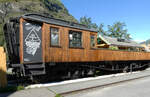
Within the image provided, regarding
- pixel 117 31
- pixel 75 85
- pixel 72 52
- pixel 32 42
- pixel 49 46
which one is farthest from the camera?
pixel 117 31

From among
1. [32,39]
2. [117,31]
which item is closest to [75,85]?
[32,39]

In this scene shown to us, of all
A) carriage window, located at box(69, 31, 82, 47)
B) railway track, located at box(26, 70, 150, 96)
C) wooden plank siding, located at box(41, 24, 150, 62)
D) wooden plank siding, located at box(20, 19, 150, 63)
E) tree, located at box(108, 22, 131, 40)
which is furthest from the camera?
tree, located at box(108, 22, 131, 40)

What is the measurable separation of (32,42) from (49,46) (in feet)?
3.19

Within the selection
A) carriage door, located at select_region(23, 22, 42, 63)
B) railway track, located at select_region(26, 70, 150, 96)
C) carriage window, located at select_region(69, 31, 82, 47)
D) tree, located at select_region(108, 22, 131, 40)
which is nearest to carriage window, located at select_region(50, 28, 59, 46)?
carriage door, located at select_region(23, 22, 42, 63)

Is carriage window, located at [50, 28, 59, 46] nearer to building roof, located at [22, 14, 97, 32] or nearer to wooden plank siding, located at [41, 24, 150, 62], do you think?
wooden plank siding, located at [41, 24, 150, 62]

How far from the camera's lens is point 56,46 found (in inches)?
309

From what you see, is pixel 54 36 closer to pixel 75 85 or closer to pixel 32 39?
pixel 32 39

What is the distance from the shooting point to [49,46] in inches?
296

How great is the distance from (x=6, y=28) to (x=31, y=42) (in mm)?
1958

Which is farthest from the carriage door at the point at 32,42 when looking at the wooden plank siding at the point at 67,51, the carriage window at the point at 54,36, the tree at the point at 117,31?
the tree at the point at 117,31

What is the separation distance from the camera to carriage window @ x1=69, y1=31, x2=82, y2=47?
28.4 feet

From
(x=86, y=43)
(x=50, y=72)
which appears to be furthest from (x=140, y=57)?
(x=50, y=72)

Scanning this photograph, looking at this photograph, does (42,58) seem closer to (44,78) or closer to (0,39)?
(44,78)

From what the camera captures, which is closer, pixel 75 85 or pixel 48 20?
pixel 75 85
